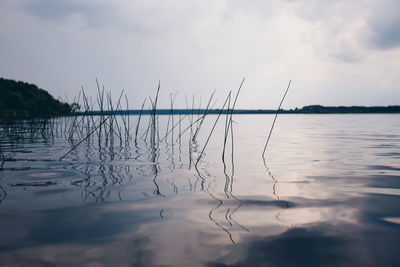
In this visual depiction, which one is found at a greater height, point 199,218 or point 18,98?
point 18,98

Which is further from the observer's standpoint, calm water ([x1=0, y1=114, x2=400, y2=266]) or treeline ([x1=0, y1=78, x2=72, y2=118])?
treeline ([x1=0, y1=78, x2=72, y2=118])

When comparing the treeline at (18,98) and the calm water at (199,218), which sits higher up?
the treeline at (18,98)

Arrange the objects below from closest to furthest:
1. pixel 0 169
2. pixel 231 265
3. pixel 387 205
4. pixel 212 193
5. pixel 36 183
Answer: pixel 231 265
pixel 387 205
pixel 212 193
pixel 36 183
pixel 0 169

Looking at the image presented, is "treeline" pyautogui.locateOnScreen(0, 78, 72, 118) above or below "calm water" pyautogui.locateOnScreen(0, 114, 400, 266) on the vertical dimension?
above

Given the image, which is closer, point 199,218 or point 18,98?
point 199,218

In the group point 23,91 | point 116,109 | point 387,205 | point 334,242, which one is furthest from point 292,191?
point 23,91

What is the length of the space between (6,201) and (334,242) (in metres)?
2.69

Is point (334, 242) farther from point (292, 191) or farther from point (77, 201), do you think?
point (77, 201)

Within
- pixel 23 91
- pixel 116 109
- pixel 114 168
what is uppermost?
pixel 23 91

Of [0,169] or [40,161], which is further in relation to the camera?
[40,161]

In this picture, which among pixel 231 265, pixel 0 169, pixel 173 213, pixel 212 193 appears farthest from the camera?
pixel 0 169

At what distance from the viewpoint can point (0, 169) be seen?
13.8ft

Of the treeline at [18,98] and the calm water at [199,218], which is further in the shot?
the treeline at [18,98]

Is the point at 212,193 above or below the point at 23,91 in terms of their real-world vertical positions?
below
